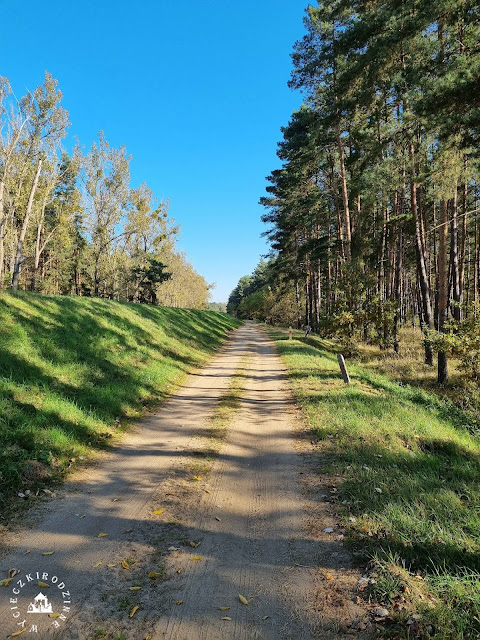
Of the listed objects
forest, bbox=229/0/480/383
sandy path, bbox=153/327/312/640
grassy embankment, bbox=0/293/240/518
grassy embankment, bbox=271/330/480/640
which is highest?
forest, bbox=229/0/480/383

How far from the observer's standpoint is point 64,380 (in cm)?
821

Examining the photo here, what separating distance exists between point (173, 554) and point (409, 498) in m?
3.00

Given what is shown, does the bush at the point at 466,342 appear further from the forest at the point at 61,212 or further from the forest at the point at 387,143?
the forest at the point at 61,212

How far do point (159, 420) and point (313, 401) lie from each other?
13.2 feet

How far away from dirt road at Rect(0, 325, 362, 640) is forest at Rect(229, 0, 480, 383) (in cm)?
1018

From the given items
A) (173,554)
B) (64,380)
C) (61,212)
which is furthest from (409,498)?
(61,212)

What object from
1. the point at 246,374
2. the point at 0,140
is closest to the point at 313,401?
the point at 246,374

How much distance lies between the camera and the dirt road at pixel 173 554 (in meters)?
2.86

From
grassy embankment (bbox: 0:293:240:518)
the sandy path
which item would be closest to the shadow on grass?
the sandy path

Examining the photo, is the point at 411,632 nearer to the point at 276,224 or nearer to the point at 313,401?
the point at 313,401

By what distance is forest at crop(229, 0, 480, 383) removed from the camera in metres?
10.5

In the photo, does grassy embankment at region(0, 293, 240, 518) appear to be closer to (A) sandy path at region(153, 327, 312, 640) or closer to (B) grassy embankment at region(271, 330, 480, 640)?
(A) sandy path at region(153, 327, 312, 640)

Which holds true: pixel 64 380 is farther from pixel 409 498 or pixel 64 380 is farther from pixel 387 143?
pixel 387 143

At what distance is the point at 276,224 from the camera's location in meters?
34.5
